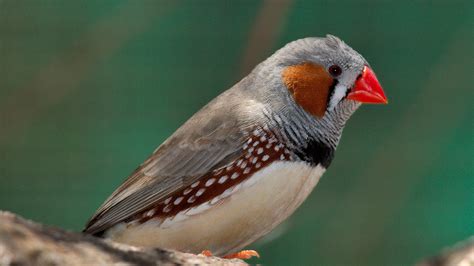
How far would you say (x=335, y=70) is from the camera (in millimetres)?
3045

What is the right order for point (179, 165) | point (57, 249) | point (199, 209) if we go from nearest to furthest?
point (57, 249), point (199, 209), point (179, 165)

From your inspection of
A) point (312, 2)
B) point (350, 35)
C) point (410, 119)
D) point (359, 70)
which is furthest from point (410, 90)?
point (359, 70)

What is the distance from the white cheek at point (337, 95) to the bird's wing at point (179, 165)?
0.35 metres

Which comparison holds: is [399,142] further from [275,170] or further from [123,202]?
[123,202]

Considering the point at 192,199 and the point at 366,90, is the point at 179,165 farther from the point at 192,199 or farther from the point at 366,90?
the point at 366,90

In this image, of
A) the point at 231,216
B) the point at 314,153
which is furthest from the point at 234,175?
the point at 314,153

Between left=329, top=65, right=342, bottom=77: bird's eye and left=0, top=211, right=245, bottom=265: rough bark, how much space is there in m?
1.07

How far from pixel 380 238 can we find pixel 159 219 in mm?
1592

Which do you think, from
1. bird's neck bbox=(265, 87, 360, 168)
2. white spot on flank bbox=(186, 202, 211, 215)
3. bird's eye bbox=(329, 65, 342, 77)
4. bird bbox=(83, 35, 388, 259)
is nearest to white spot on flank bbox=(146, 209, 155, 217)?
bird bbox=(83, 35, 388, 259)

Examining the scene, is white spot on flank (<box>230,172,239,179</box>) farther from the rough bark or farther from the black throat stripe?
the rough bark

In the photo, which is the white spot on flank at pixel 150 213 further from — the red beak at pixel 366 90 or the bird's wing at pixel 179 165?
the red beak at pixel 366 90

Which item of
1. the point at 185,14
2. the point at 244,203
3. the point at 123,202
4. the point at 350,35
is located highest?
the point at 185,14

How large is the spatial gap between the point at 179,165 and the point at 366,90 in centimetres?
74

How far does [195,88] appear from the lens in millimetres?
4387
